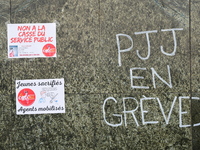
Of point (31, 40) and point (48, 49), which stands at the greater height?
point (31, 40)

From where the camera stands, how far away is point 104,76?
4.70 metres

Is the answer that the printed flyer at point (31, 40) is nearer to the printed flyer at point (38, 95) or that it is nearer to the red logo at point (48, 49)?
A: the red logo at point (48, 49)

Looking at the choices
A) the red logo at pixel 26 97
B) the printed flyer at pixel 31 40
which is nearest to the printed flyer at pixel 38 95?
the red logo at pixel 26 97

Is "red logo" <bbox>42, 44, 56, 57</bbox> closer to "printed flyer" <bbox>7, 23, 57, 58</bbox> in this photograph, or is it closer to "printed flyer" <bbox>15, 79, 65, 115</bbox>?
"printed flyer" <bbox>7, 23, 57, 58</bbox>

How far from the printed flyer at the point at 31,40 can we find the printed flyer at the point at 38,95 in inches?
16.7

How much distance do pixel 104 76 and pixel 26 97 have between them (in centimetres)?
123

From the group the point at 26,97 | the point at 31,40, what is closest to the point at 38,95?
the point at 26,97

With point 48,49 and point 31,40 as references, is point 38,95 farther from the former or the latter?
point 31,40

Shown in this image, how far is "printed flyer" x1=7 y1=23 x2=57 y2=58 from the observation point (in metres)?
4.70

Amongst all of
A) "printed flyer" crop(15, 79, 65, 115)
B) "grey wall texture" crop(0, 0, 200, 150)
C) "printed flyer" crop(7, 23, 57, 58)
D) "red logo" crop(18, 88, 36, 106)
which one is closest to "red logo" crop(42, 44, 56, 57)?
"printed flyer" crop(7, 23, 57, 58)

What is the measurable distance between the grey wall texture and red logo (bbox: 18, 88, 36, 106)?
0.12m

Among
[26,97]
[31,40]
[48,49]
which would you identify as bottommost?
[26,97]

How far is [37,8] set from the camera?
4.71 meters

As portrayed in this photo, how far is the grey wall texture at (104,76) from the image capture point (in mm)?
4695
